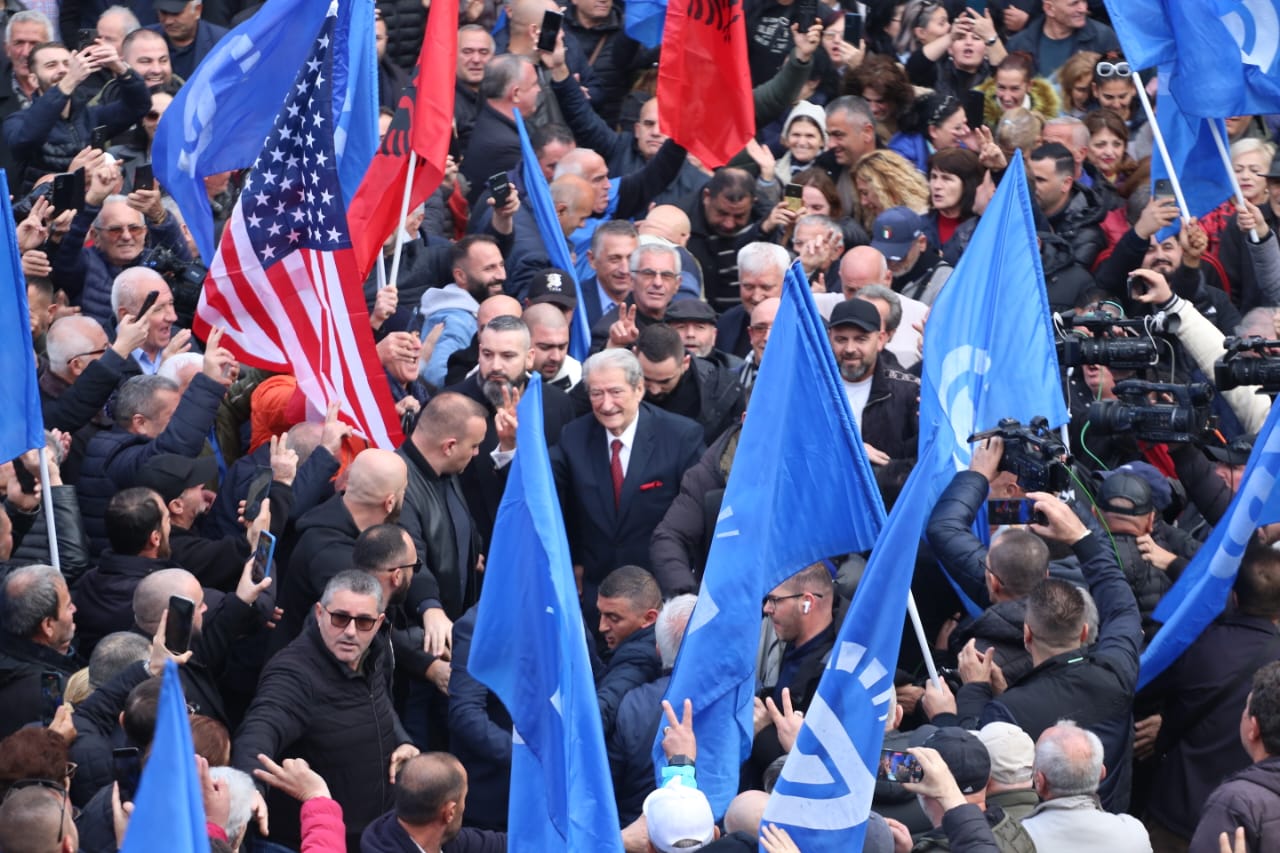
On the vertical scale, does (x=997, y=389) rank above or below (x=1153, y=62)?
below

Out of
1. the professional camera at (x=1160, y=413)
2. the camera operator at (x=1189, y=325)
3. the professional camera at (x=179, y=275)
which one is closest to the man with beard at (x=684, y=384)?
the professional camera at (x=1160, y=413)

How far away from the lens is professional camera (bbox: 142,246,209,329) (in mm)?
10961

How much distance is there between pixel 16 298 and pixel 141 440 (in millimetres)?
1012

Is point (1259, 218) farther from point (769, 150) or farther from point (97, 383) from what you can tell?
point (97, 383)

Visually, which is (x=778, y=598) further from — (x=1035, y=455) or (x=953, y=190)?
(x=953, y=190)

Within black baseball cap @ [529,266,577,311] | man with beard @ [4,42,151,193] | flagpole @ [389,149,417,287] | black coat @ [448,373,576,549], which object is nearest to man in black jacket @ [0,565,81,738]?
black coat @ [448,373,576,549]

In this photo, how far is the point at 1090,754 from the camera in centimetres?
697

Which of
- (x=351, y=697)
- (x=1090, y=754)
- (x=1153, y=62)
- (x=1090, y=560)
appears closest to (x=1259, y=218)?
(x=1153, y=62)

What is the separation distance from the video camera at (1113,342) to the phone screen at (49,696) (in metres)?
A: 4.31

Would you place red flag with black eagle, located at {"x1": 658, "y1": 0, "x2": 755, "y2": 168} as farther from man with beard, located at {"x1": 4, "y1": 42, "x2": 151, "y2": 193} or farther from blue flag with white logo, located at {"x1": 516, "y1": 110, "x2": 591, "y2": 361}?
man with beard, located at {"x1": 4, "y1": 42, "x2": 151, "y2": 193}

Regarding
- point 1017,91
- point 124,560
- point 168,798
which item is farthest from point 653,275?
point 168,798

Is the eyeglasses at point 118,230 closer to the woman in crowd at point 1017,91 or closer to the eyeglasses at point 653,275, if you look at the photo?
the eyeglasses at point 653,275

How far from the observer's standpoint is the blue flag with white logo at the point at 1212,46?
35.6ft

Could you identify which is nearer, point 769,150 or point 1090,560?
point 1090,560
